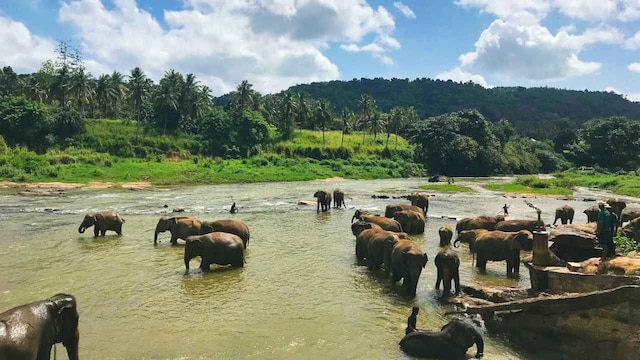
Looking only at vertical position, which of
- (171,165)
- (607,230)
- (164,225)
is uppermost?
(171,165)

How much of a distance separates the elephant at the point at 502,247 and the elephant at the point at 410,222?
7549 millimetres

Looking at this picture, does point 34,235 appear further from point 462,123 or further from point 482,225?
point 462,123

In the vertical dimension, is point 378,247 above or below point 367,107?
below

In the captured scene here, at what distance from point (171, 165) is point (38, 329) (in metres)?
65.7

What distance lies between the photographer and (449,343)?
9305 mm

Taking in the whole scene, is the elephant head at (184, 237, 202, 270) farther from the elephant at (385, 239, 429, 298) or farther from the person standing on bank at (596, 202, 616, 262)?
the person standing on bank at (596, 202, 616, 262)

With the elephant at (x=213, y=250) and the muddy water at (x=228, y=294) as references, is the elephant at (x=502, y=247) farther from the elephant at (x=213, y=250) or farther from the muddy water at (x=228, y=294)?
the elephant at (x=213, y=250)

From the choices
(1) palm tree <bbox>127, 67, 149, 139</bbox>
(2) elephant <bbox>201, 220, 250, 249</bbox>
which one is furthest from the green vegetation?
(1) palm tree <bbox>127, 67, 149, 139</bbox>

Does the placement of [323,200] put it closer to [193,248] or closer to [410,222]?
[410,222]

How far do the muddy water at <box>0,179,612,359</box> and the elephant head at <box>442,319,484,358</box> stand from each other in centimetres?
48

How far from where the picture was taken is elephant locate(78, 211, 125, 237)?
2270cm

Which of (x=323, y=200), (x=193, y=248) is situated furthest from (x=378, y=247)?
(x=323, y=200)

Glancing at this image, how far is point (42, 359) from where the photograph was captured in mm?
6586

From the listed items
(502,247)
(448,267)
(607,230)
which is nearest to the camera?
(607,230)
